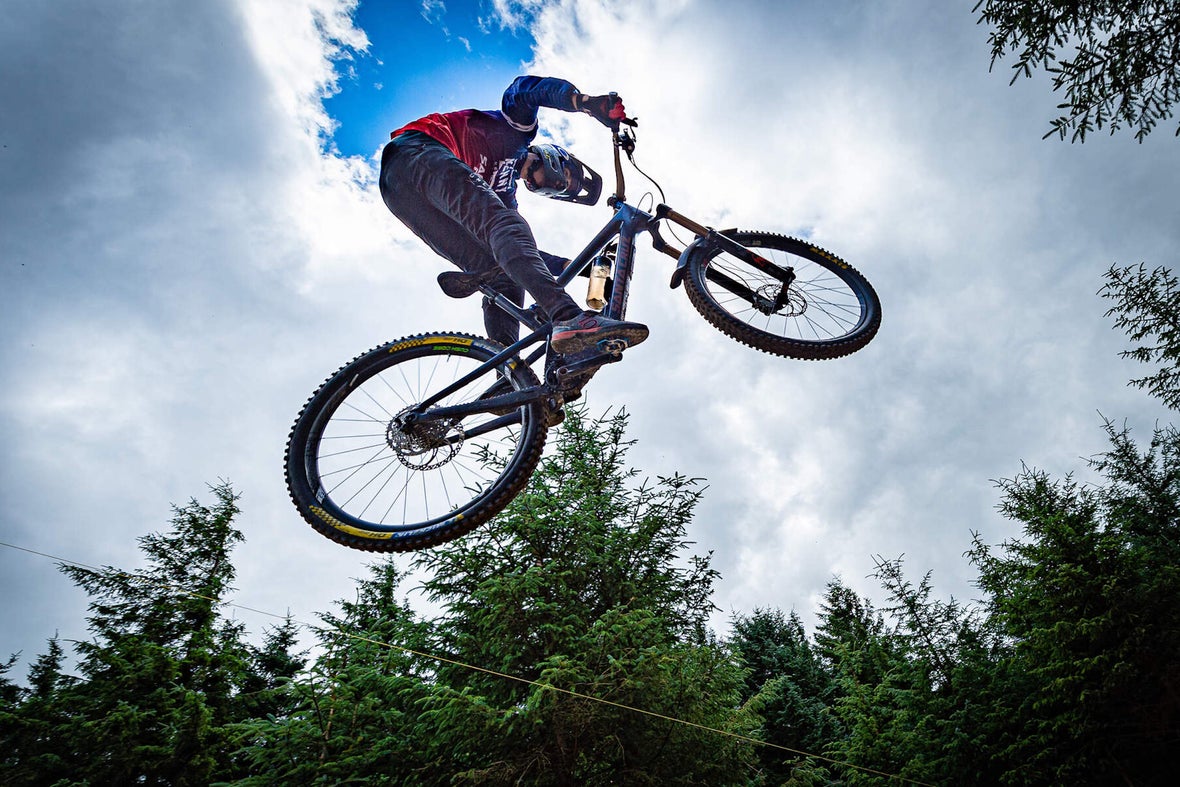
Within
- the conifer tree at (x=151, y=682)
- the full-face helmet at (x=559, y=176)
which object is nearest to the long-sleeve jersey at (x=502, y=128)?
the full-face helmet at (x=559, y=176)

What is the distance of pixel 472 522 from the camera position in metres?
3.18

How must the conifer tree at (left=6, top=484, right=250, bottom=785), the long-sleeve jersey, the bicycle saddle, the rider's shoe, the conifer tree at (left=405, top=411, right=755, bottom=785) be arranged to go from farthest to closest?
the conifer tree at (left=6, top=484, right=250, bottom=785) < the conifer tree at (left=405, top=411, right=755, bottom=785) < the bicycle saddle < the long-sleeve jersey < the rider's shoe

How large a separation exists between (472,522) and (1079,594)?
768 centimetres

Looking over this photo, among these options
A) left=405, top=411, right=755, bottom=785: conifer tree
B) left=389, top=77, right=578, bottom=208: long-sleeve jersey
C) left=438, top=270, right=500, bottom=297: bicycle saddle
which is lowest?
left=405, top=411, right=755, bottom=785: conifer tree

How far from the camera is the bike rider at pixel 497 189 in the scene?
341cm

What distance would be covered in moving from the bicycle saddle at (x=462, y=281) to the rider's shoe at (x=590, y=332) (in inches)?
36.2

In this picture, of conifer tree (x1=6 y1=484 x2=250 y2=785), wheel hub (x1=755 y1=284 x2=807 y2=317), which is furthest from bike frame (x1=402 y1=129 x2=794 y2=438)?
conifer tree (x1=6 y1=484 x2=250 y2=785)

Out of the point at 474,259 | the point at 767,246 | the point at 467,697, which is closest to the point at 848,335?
the point at 767,246

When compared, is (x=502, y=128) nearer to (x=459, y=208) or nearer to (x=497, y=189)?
(x=497, y=189)

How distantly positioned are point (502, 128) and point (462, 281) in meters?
1.01

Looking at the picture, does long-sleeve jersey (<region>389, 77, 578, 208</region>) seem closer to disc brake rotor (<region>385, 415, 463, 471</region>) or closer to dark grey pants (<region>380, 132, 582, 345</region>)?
dark grey pants (<region>380, 132, 582, 345</region>)

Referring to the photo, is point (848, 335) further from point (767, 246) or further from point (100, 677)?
point (100, 677)

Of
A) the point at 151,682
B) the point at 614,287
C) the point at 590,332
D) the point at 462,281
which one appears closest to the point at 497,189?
the point at 462,281

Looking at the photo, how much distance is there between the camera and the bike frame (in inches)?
135
